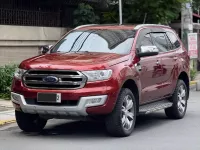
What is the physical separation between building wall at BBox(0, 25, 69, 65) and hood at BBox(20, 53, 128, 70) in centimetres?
765

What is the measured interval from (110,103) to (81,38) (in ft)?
6.50

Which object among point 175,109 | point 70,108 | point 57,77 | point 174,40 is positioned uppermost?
point 174,40

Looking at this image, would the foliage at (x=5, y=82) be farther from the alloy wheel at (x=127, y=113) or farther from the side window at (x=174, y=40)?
the alloy wheel at (x=127, y=113)

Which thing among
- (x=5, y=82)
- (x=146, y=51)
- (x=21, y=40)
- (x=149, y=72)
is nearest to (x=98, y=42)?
(x=146, y=51)

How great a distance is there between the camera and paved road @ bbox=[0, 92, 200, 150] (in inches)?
299

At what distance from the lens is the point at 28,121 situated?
28.4 feet

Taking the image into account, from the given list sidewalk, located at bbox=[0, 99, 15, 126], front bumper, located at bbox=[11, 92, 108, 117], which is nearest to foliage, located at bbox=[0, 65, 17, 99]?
sidewalk, located at bbox=[0, 99, 15, 126]

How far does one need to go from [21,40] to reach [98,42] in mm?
8084

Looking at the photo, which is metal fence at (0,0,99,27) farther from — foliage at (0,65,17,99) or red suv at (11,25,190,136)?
red suv at (11,25,190,136)

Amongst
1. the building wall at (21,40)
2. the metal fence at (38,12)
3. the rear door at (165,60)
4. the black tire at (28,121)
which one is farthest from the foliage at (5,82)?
the rear door at (165,60)

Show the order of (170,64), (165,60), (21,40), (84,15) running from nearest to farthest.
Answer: (165,60) < (170,64) < (21,40) < (84,15)

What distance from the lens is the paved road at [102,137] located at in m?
7.58

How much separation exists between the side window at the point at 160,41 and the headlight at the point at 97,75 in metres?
2.25

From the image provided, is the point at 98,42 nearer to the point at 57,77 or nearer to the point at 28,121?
the point at 57,77
